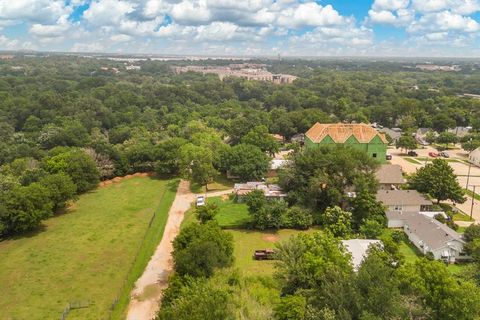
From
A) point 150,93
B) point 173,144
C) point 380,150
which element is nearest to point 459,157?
point 380,150

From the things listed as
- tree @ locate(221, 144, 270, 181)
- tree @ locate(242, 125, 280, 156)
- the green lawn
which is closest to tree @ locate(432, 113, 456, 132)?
tree @ locate(242, 125, 280, 156)

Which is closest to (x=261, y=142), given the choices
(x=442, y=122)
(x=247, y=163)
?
(x=247, y=163)

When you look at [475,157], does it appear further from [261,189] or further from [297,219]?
[297,219]

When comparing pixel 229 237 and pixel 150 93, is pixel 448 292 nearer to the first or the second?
pixel 229 237

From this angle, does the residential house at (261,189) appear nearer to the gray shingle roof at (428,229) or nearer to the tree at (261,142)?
the gray shingle roof at (428,229)

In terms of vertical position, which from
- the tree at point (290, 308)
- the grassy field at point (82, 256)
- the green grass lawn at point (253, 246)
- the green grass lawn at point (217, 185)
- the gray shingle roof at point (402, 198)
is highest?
the tree at point (290, 308)

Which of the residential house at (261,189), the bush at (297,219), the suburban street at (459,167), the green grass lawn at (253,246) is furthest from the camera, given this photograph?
the suburban street at (459,167)

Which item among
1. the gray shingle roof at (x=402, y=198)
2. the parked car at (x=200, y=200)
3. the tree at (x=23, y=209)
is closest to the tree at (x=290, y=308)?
the gray shingle roof at (x=402, y=198)
